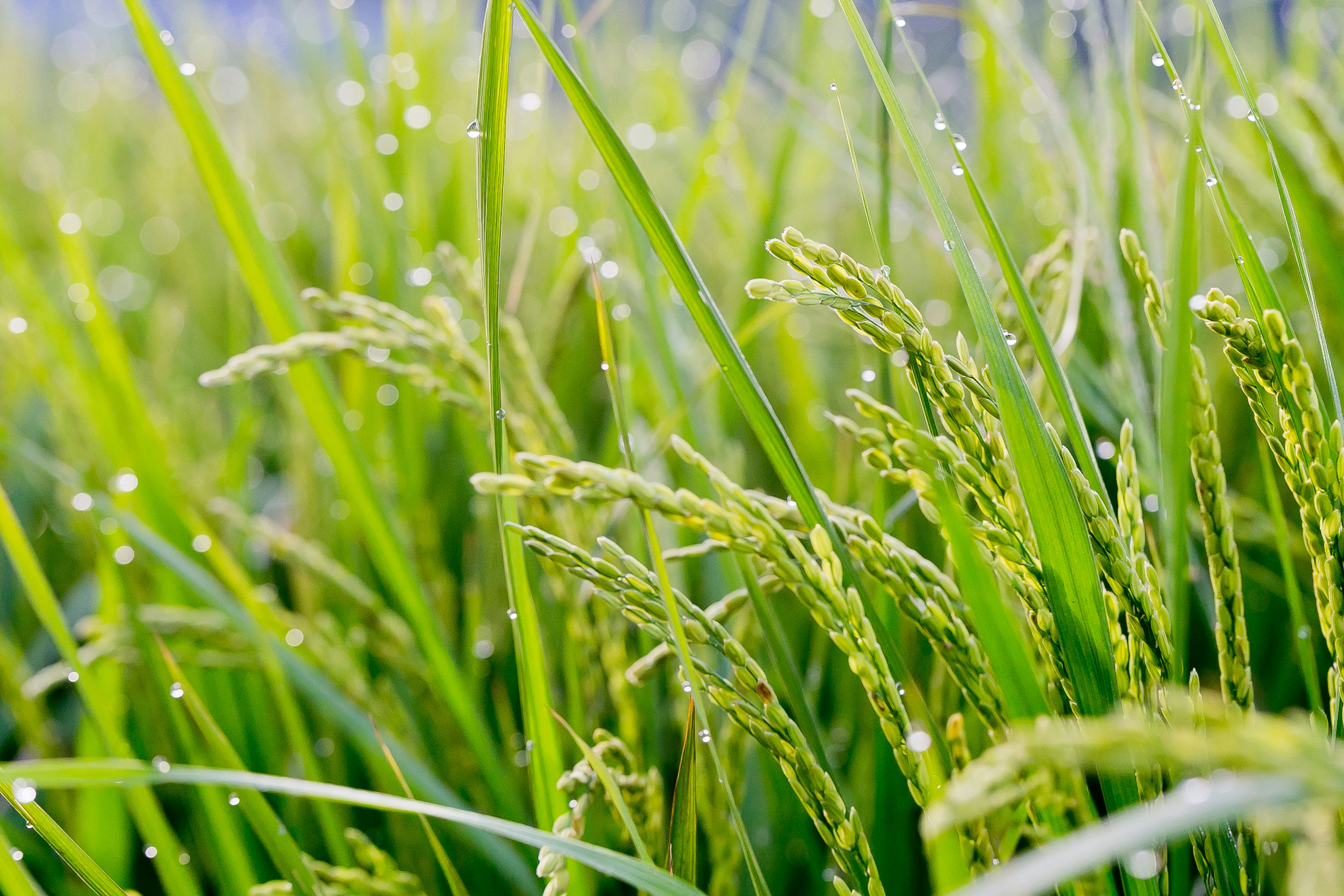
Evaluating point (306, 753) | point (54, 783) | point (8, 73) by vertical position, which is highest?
point (8, 73)

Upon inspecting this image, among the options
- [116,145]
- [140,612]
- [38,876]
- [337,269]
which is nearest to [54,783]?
[140,612]

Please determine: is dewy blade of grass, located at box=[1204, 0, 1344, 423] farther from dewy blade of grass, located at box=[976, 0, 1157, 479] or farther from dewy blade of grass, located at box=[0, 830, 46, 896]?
dewy blade of grass, located at box=[0, 830, 46, 896]

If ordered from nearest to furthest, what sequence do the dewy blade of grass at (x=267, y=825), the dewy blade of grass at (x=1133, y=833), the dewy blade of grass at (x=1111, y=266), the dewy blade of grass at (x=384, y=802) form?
the dewy blade of grass at (x=1133, y=833) → the dewy blade of grass at (x=384, y=802) → the dewy blade of grass at (x=267, y=825) → the dewy blade of grass at (x=1111, y=266)

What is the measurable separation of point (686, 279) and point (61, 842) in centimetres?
37

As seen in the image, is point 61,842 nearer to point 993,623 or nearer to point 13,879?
point 13,879

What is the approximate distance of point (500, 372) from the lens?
40 centimetres

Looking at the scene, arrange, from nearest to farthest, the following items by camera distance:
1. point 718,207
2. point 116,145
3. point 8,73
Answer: point 718,207 → point 116,145 → point 8,73

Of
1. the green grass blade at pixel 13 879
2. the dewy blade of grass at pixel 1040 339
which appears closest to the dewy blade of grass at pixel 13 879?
the green grass blade at pixel 13 879

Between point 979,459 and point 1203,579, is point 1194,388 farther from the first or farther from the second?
point 1203,579

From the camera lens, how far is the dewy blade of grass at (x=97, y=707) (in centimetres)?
49

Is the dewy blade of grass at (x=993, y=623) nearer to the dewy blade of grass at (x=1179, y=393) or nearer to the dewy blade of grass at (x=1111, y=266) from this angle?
the dewy blade of grass at (x=1179, y=393)

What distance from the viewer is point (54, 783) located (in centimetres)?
32

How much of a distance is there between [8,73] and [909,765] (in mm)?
3179

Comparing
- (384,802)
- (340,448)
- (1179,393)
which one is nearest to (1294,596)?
(1179,393)
